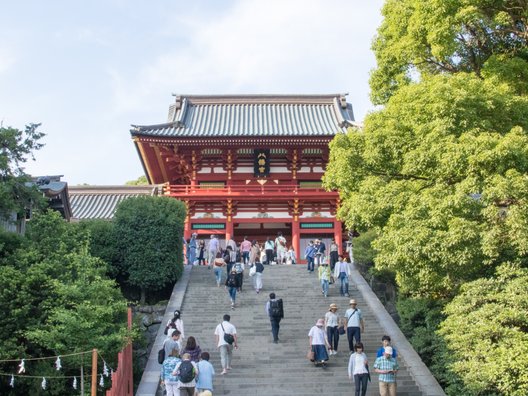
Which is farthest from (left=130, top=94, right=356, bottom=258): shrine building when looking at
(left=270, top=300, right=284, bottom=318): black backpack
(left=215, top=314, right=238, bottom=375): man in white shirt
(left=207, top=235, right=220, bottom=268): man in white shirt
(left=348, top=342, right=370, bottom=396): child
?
(left=348, top=342, right=370, bottom=396): child

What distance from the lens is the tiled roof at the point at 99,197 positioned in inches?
1356

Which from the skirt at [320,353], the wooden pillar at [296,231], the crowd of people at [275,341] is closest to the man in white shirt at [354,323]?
the crowd of people at [275,341]

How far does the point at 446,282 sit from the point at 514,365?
2.69m

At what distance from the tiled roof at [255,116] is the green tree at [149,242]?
873cm

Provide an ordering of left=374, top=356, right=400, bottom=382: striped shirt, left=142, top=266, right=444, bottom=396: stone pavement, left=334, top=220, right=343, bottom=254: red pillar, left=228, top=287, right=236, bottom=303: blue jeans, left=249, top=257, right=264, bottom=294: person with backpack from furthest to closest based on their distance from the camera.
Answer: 1. left=334, top=220, right=343, bottom=254: red pillar
2. left=249, top=257, right=264, bottom=294: person with backpack
3. left=228, top=287, right=236, bottom=303: blue jeans
4. left=142, top=266, right=444, bottom=396: stone pavement
5. left=374, top=356, right=400, bottom=382: striped shirt

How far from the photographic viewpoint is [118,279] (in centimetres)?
2058

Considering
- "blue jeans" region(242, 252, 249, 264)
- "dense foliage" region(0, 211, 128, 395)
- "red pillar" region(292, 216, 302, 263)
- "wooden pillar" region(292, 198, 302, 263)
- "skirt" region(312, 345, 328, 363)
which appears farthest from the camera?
"wooden pillar" region(292, 198, 302, 263)

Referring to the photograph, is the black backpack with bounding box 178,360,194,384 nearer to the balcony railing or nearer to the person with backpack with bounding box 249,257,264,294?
the person with backpack with bounding box 249,257,264,294

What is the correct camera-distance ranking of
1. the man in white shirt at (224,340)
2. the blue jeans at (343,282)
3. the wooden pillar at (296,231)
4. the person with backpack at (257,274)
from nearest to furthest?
the man in white shirt at (224,340)
the blue jeans at (343,282)
the person with backpack at (257,274)
the wooden pillar at (296,231)

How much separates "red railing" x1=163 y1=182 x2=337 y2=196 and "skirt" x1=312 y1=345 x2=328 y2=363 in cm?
1528

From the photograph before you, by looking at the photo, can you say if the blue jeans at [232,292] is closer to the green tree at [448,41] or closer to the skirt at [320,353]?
the skirt at [320,353]

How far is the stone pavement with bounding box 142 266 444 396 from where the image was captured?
45.4 ft

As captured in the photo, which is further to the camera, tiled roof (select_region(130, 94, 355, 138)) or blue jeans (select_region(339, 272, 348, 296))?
tiled roof (select_region(130, 94, 355, 138))

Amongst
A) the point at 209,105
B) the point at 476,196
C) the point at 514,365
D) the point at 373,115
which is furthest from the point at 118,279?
the point at 209,105
